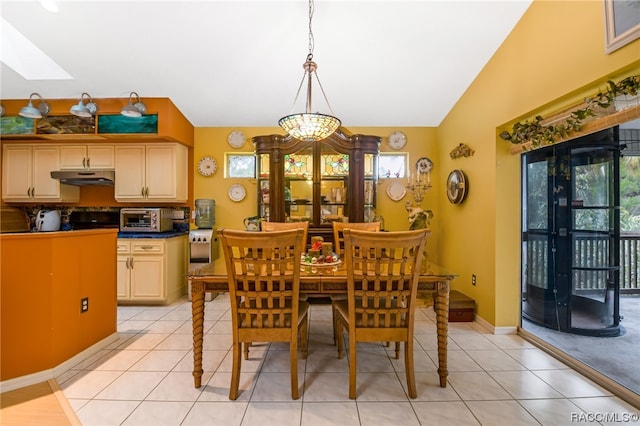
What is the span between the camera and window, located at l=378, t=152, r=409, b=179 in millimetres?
4234

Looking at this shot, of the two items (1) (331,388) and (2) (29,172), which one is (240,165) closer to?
(2) (29,172)

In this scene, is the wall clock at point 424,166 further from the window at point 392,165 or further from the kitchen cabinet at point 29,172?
the kitchen cabinet at point 29,172

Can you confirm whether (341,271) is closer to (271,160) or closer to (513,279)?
(513,279)

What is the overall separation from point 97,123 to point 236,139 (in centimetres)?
168

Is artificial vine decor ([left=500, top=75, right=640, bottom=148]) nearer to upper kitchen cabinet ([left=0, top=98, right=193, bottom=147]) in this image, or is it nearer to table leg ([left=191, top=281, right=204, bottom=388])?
table leg ([left=191, top=281, right=204, bottom=388])

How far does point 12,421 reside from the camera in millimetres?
1598

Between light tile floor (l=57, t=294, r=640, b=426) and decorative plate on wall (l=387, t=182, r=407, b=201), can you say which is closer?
light tile floor (l=57, t=294, r=640, b=426)

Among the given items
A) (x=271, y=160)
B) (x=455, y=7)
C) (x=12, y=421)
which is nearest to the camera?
(x=12, y=421)

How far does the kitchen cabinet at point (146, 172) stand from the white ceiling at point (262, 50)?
25.9 inches

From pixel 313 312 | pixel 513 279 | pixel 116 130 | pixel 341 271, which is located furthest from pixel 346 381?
pixel 116 130

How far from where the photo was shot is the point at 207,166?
4215mm

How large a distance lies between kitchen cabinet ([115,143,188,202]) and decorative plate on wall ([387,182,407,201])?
3.00m

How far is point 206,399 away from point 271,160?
2699 mm

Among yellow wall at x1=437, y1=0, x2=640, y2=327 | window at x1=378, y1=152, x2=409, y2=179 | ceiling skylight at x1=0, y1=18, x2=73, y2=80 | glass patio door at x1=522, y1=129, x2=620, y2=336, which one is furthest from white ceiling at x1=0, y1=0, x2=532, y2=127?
glass patio door at x1=522, y1=129, x2=620, y2=336
